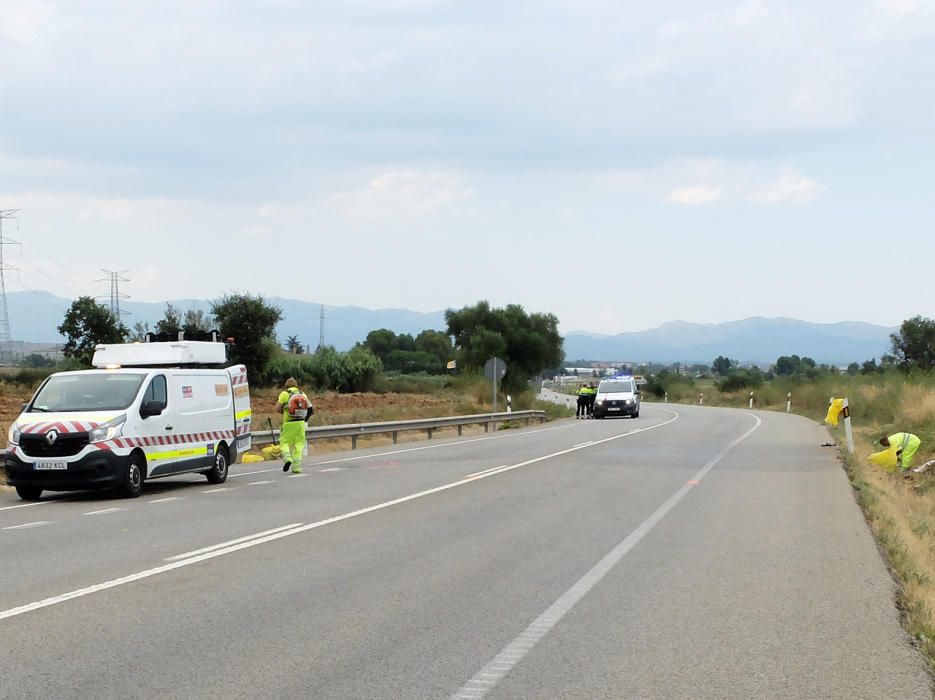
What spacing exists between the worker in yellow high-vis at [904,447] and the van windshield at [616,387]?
96.5 feet

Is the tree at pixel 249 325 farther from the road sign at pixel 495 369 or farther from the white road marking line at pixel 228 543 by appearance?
the white road marking line at pixel 228 543

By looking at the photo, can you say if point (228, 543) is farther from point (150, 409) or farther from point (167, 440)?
point (167, 440)

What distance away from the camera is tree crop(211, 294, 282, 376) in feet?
189

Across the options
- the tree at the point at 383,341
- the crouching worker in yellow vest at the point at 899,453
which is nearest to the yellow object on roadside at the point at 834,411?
the crouching worker in yellow vest at the point at 899,453

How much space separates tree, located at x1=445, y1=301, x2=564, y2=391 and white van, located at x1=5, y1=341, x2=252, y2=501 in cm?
4512

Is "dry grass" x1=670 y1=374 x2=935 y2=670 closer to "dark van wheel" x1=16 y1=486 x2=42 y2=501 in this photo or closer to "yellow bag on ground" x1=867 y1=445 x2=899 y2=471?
"yellow bag on ground" x1=867 y1=445 x2=899 y2=471

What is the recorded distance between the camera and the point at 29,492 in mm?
16062

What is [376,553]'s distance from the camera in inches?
411

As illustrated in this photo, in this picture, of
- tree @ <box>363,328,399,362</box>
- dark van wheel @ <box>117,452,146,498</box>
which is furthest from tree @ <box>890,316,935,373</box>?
tree @ <box>363,328,399,362</box>

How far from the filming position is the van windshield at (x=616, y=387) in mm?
51859

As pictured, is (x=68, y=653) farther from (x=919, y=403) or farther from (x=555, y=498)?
(x=919, y=403)

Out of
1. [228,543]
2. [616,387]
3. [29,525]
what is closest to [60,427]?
[29,525]

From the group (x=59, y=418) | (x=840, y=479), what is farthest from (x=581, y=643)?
(x=840, y=479)

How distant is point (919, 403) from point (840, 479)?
16512 millimetres
